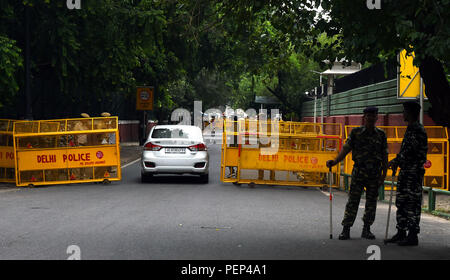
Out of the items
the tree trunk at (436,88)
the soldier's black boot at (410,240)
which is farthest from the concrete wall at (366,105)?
the soldier's black boot at (410,240)

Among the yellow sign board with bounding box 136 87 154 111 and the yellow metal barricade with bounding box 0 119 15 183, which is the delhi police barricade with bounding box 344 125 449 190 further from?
the yellow sign board with bounding box 136 87 154 111

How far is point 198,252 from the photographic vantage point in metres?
7.80

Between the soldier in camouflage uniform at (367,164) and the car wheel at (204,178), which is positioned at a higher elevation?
the soldier in camouflage uniform at (367,164)

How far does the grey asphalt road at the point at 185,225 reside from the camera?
7880 mm

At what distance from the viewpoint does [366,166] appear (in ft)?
29.2

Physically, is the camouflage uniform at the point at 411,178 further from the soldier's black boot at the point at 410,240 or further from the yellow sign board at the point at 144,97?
the yellow sign board at the point at 144,97

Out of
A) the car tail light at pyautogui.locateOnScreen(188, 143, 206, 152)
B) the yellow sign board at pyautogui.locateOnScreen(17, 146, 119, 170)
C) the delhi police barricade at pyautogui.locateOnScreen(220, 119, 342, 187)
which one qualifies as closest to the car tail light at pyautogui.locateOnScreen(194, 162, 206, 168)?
the car tail light at pyautogui.locateOnScreen(188, 143, 206, 152)

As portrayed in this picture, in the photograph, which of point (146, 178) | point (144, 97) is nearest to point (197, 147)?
point (146, 178)

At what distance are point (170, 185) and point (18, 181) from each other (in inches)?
153

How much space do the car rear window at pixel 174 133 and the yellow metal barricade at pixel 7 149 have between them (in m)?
3.77

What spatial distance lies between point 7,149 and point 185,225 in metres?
8.97

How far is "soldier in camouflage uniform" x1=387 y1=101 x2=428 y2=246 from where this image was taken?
8.55 meters
